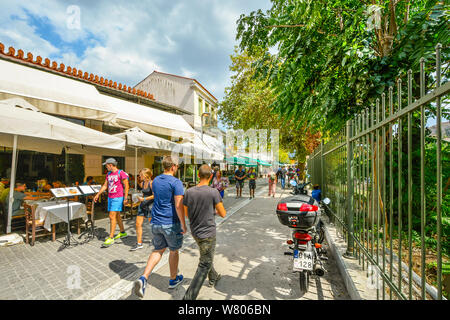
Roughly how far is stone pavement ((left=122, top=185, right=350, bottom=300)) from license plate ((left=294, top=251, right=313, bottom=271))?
391mm

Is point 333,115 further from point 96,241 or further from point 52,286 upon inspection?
point 96,241

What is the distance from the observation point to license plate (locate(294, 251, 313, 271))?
290 cm

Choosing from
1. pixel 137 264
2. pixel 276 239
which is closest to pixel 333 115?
pixel 276 239

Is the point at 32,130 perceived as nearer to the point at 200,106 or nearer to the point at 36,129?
the point at 36,129

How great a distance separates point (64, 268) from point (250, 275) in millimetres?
3093

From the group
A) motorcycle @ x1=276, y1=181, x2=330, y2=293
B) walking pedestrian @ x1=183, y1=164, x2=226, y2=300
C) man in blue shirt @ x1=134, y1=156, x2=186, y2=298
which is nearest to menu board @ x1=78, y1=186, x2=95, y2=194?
man in blue shirt @ x1=134, y1=156, x2=186, y2=298

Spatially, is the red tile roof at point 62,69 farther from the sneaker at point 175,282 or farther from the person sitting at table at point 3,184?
the sneaker at point 175,282

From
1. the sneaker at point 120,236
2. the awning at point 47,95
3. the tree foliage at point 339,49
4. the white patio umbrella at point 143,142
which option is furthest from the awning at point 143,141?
the tree foliage at point 339,49

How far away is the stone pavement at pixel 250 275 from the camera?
2943mm

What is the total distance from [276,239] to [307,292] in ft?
7.70

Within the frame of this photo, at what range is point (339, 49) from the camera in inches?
144

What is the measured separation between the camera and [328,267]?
3.83 meters

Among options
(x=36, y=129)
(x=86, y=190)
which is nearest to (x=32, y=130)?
(x=36, y=129)

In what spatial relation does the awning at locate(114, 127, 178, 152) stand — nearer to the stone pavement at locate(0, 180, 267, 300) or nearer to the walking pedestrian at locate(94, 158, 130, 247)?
the walking pedestrian at locate(94, 158, 130, 247)
